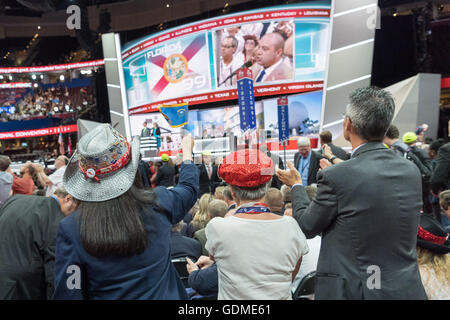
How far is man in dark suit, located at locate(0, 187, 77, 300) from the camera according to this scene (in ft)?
5.95

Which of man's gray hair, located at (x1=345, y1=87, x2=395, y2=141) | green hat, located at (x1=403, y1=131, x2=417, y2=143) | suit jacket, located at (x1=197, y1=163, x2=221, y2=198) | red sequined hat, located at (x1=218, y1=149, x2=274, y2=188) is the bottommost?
suit jacket, located at (x1=197, y1=163, x2=221, y2=198)

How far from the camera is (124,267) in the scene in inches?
48.1

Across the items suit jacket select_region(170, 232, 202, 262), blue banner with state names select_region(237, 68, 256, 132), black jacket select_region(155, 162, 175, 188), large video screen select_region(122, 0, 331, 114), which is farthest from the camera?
large video screen select_region(122, 0, 331, 114)

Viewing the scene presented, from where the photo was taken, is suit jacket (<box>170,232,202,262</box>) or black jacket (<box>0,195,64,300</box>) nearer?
black jacket (<box>0,195,64,300</box>)

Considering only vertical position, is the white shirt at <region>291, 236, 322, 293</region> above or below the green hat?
below

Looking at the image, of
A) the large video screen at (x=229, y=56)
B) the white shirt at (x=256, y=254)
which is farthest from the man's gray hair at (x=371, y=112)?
the large video screen at (x=229, y=56)

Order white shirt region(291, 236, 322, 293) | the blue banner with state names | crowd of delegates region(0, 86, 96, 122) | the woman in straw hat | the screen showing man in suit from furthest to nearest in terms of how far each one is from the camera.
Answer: crowd of delegates region(0, 86, 96, 122) → the screen showing man in suit → the blue banner with state names → white shirt region(291, 236, 322, 293) → the woman in straw hat

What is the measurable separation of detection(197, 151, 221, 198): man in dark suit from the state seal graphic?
695cm

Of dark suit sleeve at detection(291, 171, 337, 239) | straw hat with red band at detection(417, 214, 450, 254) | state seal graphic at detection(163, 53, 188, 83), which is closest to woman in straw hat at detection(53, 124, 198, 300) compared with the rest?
dark suit sleeve at detection(291, 171, 337, 239)

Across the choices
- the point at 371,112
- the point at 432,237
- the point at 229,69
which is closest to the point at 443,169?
the point at 432,237

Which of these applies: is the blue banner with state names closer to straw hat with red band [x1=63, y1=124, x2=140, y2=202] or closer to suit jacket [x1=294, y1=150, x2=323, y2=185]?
suit jacket [x1=294, y1=150, x2=323, y2=185]

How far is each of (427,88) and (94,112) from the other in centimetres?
1583
